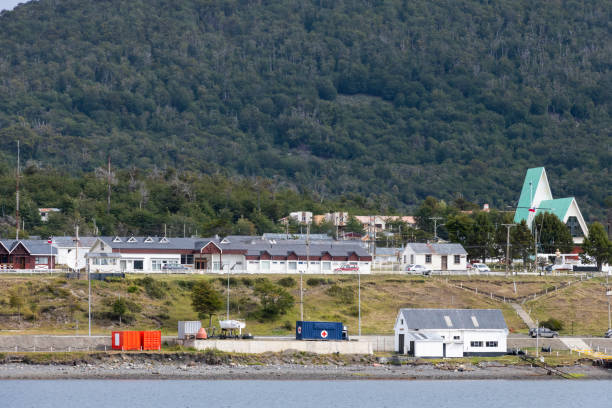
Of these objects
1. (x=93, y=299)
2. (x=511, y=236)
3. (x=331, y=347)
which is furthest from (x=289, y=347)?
(x=511, y=236)

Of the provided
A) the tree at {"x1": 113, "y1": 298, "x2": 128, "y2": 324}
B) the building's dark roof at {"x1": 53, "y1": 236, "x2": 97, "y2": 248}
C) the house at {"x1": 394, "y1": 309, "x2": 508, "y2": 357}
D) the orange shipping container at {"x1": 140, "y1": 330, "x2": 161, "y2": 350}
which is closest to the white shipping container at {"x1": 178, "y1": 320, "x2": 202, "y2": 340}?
the orange shipping container at {"x1": 140, "y1": 330, "x2": 161, "y2": 350}

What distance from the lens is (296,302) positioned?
100438 millimetres

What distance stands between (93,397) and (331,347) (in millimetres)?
20726

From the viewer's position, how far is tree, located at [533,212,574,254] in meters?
140

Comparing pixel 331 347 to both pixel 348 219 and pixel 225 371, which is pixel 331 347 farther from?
pixel 348 219

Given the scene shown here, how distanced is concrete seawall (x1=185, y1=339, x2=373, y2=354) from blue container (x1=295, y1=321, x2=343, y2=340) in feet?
2.61

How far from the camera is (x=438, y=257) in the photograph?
412 ft

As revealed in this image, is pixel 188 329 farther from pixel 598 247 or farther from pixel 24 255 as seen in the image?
pixel 598 247

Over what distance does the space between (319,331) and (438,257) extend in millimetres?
42365

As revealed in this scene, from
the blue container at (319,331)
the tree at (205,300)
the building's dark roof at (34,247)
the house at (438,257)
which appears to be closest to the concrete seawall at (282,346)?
the blue container at (319,331)

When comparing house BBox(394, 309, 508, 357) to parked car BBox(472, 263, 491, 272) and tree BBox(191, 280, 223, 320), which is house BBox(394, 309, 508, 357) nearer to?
tree BBox(191, 280, 223, 320)

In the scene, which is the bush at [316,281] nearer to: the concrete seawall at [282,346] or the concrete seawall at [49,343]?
the concrete seawall at [282,346]

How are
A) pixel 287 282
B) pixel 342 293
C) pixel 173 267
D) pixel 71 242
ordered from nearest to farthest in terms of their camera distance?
pixel 342 293 → pixel 287 282 → pixel 173 267 → pixel 71 242

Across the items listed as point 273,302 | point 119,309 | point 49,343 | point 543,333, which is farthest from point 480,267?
point 49,343
